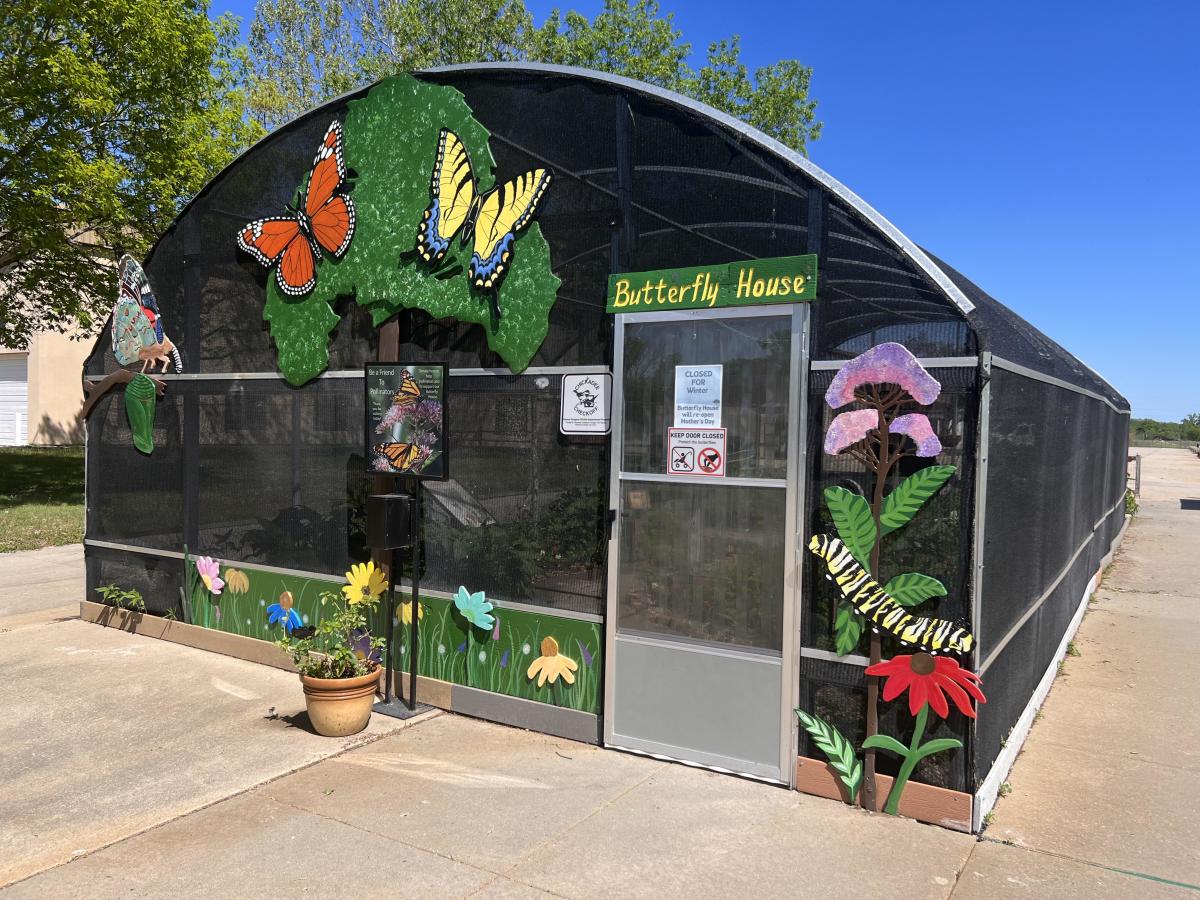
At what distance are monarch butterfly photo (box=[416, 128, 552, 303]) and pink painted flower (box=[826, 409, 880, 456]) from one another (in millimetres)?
2467

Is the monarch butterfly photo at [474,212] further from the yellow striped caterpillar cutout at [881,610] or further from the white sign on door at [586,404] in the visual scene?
the yellow striped caterpillar cutout at [881,610]

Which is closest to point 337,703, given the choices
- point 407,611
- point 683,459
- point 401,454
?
point 407,611

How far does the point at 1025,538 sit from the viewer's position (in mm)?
5129

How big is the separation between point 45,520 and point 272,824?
1377cm

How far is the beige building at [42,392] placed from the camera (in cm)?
3319

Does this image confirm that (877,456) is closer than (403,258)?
Yes

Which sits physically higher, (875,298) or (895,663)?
(875,298)

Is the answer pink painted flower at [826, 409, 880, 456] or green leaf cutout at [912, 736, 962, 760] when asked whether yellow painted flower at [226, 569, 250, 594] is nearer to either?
pink painted flower at [826, 409, 880, 456]

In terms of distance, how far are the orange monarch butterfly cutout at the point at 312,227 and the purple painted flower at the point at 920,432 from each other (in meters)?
4.39

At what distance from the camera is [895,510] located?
4324 millimetres

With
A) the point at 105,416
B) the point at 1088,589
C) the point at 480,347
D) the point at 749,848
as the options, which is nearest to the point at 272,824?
the point at 749,848

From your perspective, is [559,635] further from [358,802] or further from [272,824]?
[272,824]

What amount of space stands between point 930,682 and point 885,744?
0.41m

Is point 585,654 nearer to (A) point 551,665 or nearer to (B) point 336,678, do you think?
(A) point 551,665
